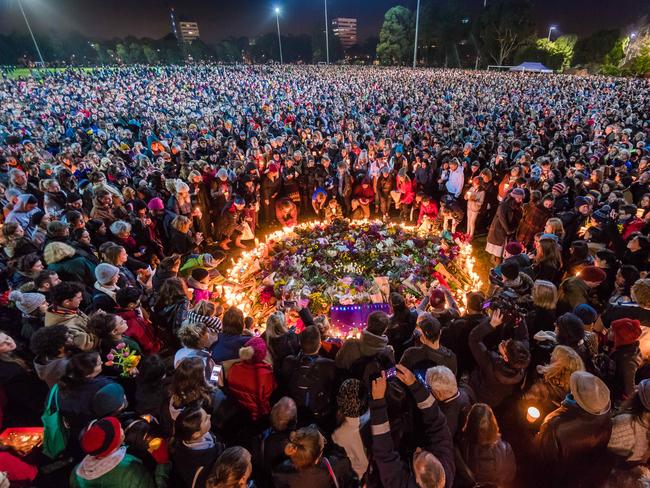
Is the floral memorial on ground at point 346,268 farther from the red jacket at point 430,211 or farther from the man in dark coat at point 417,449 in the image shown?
the man in dark coat at point 417,449

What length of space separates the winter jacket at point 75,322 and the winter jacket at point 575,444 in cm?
462

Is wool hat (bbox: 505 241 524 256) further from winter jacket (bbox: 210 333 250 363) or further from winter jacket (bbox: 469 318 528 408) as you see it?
winter jacket (bbox: 210 333 250 363)

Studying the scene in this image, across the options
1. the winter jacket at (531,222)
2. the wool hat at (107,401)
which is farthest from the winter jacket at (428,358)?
the winter jacket at (531,222)

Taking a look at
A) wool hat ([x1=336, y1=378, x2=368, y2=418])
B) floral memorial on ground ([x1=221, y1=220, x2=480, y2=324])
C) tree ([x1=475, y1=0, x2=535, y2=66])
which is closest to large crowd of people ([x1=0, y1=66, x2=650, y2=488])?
wool hat ([x1=336, y1=378, x2=368, y2=418])

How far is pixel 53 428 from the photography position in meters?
3.18

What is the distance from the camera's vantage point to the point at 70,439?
3529mm

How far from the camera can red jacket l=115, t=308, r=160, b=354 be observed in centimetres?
428

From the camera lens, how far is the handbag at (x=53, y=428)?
316 centimetres

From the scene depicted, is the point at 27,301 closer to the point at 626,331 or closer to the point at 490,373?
the point at 490,373

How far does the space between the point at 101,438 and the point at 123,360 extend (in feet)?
4.75

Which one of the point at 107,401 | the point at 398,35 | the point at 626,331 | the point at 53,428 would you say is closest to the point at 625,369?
the point at 626,331

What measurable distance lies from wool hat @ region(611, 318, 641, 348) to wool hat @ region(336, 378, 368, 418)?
2903 millimetres

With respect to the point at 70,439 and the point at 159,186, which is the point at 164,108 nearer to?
the point at 159,186

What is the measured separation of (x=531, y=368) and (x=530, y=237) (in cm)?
406
